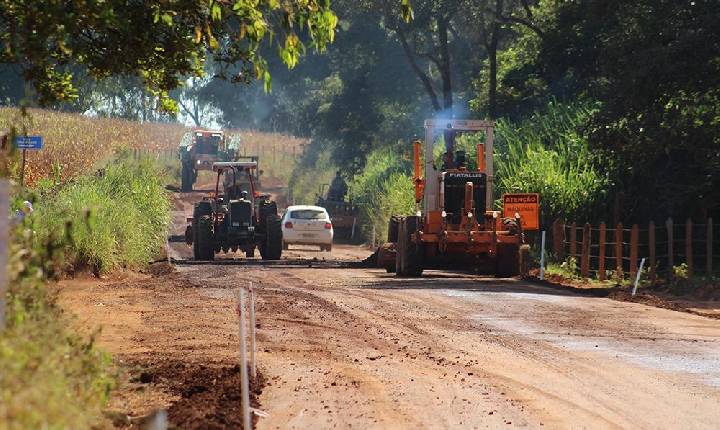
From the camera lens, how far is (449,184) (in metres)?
30.4

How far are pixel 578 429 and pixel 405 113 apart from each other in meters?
63.6

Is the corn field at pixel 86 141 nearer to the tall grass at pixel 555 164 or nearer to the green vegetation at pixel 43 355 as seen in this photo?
the green vegetation at pixel 43 355

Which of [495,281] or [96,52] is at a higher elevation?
[96,52]

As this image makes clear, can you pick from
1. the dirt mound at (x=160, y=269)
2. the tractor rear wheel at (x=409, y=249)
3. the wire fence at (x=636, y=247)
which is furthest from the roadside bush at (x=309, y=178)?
the tractor rear wheel at (x=409, y=249)

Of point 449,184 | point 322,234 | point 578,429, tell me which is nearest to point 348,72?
point 322,234

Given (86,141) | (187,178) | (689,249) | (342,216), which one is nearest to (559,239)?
(689,249)

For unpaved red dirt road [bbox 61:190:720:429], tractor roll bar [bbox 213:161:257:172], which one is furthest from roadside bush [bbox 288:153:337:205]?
unpaved red dirt road [bbox 61:190:720:429]

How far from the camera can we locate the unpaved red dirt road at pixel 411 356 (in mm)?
12500

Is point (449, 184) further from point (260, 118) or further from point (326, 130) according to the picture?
point (260, 118)

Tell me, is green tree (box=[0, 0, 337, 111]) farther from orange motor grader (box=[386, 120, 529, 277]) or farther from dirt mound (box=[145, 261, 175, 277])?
dirt mound (box=[145, 261, 175, 277])

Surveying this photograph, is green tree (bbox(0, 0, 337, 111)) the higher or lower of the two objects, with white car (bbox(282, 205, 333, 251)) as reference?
higher

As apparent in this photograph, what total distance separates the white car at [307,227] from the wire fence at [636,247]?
37.0 ft

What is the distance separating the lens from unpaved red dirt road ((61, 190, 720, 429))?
12500 mm

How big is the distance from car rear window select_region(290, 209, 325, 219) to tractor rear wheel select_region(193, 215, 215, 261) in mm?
8220
